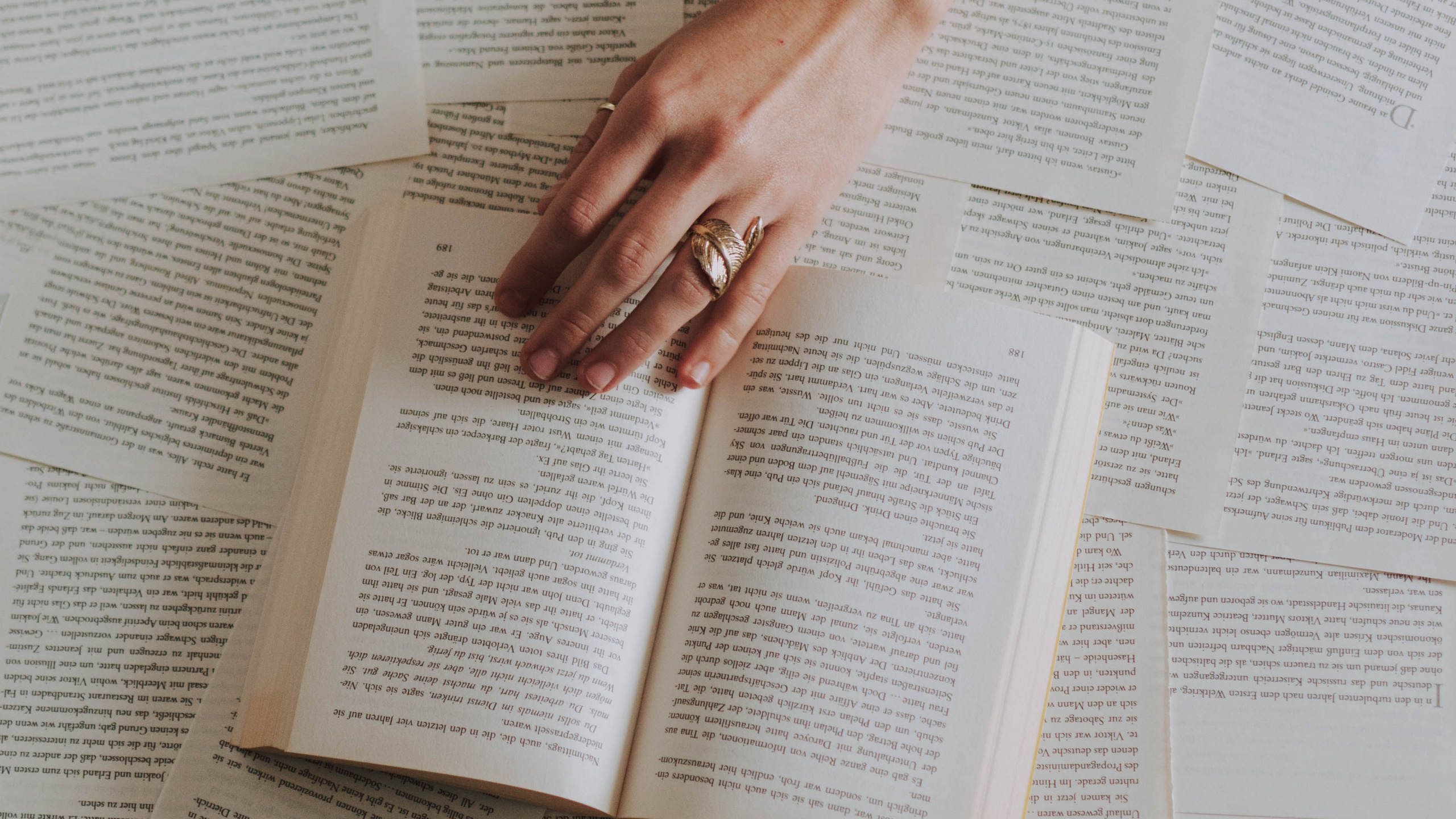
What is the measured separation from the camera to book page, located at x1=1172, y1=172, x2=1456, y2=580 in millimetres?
725

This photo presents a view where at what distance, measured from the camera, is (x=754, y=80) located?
675 mm

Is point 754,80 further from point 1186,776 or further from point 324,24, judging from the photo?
point 1186,776

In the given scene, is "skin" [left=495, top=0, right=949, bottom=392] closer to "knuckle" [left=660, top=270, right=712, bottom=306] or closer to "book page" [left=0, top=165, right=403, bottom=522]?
"knuckle" [left=660, top=270, right=712, bottom=306]

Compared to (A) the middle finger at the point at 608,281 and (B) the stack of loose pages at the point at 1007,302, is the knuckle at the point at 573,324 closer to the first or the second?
(A) the middle finger at the point at 608,281

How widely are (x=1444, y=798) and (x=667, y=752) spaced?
602 mm

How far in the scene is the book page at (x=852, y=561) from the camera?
607mm

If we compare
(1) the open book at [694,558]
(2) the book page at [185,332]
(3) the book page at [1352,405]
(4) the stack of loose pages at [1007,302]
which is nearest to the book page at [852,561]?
(1) the open book at [694,558]

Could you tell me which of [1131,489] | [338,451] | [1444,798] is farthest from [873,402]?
[1444,798]

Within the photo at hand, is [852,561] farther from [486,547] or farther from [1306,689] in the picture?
[1306,689]

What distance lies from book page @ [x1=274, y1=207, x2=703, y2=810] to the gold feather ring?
2.4 inches

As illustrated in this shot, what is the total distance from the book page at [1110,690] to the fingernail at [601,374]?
371mm

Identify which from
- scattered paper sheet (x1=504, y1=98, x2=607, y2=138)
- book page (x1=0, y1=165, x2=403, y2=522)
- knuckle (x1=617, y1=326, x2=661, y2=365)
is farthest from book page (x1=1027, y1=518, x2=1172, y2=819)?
book page (x1=0, y1=165, x2=403, y2=522)

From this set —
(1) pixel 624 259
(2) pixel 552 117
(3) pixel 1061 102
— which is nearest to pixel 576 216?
(1) pixel 624 259

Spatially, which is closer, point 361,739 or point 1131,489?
point 361,739
